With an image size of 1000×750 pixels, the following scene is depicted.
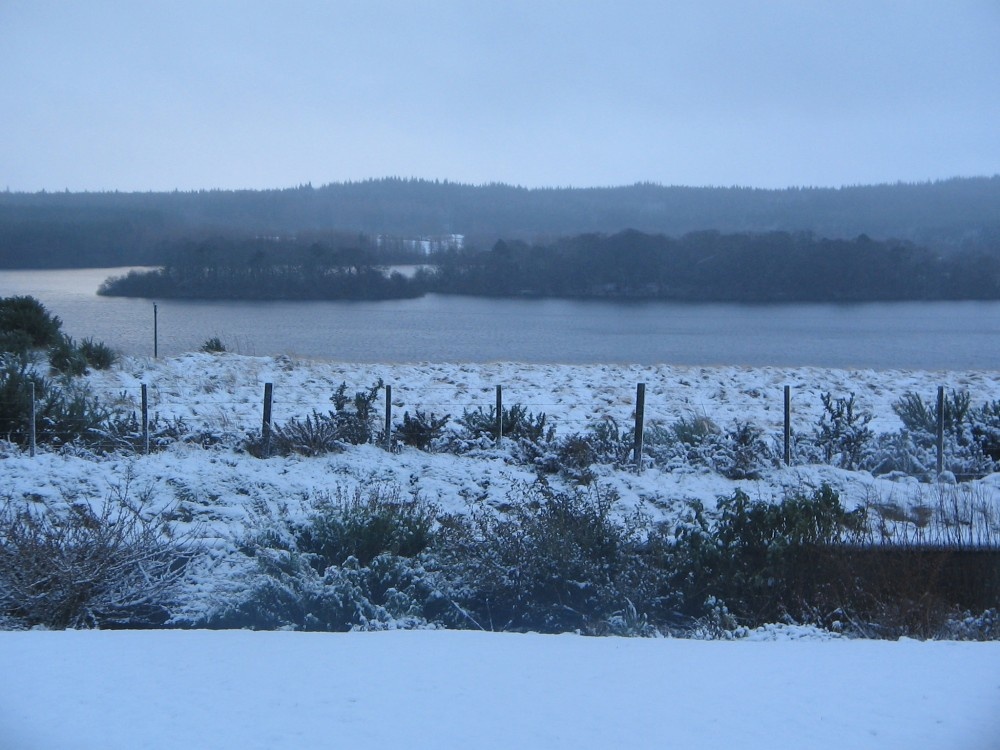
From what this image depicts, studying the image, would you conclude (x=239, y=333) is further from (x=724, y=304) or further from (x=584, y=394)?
(x=724, y=304)

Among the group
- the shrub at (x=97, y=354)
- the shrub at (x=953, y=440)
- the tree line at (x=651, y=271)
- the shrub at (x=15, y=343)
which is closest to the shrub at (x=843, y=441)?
the shrub at (x=953, y=440)

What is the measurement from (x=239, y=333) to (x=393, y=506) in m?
18.8

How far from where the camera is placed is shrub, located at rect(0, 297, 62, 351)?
22109mm

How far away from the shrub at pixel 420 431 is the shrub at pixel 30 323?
1363 centimetres

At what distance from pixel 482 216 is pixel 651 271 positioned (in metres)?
11.8

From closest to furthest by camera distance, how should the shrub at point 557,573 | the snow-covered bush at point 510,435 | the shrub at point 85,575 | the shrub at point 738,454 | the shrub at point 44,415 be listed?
the shrub at point 85,575, the shrub at point 557,573, the shrub at point 738,454, the snow-covered bush at point 510,435, the shrub at point 44,415

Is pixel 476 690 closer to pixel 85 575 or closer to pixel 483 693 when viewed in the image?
pixel 483 693

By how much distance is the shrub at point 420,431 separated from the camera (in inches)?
514

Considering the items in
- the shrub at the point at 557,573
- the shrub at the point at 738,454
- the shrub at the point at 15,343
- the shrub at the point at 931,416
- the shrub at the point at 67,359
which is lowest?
the shrub at the point at 557,573

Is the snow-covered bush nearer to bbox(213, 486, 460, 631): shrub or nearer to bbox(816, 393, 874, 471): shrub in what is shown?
bbox(213, 486, 460, 631): shrub

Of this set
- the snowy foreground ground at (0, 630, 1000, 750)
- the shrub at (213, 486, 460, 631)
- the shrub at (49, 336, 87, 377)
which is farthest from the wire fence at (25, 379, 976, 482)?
the snowy foreground ground at (0, 630, 1000, 750)

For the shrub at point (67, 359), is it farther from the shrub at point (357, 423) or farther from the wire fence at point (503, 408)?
the shrub at point (357, 423)

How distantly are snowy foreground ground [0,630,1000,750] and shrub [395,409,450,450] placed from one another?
768cm

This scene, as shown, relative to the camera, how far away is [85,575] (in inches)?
256
